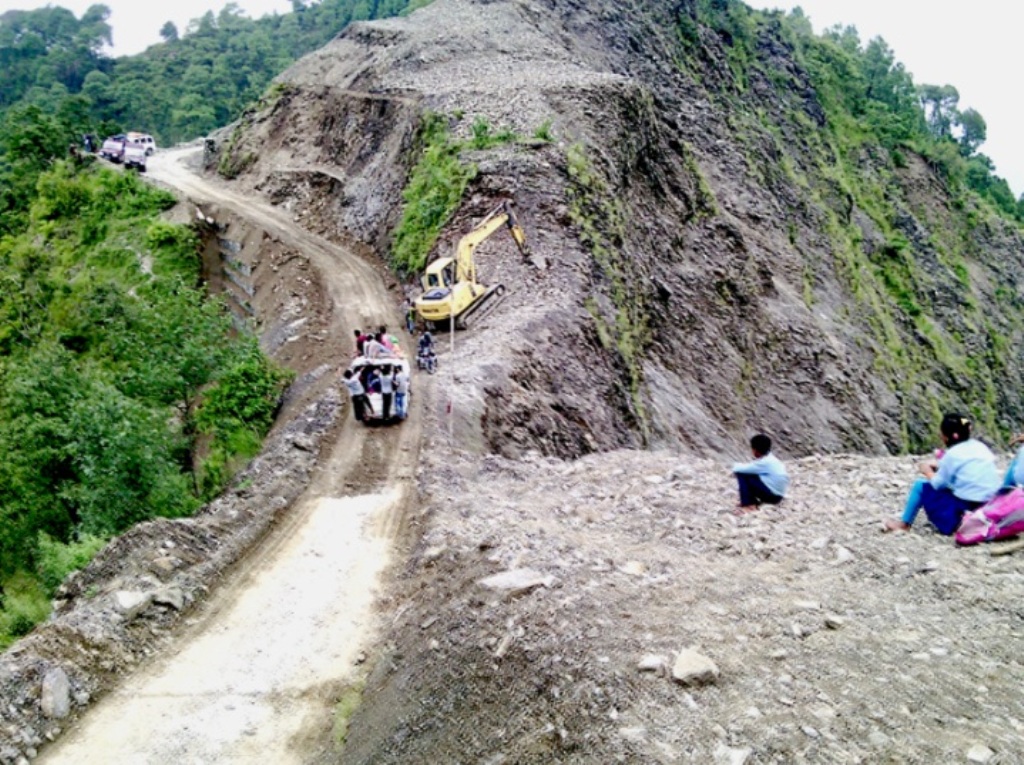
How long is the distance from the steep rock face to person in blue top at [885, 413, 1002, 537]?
8203 millimetres

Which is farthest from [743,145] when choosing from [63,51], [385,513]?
[63,51]

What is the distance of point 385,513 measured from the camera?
492 inches

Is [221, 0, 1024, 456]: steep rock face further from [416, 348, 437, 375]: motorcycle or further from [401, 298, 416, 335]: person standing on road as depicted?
[401, 298, 416, 335]: person standing on road

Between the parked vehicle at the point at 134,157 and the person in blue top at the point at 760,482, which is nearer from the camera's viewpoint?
the person in blue top at the point at 760,482

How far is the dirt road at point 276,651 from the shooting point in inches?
302

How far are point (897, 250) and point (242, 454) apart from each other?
44.1 metres

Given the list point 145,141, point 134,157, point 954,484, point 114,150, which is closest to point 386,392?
point 954,484

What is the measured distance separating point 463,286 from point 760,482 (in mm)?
11946

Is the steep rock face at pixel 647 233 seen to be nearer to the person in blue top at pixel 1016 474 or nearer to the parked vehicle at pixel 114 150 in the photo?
the parked vehicle at pixel 114 150

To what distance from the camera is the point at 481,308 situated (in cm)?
2142

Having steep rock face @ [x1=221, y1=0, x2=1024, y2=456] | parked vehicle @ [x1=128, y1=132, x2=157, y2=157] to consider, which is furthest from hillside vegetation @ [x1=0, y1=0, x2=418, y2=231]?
steep rock face @ [x1=221, y1=0, x2=1024, y2=456]

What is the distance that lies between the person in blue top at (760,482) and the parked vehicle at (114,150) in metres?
38.6

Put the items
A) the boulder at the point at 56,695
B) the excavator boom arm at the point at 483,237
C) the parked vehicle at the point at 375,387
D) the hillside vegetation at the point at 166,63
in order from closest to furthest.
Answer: the boulder at the point at 56,695 < the parked vehicle at the point at 375,387 < the excavator boom arm at the point at 483,237 < the hillside vegetation at the point at 166,63

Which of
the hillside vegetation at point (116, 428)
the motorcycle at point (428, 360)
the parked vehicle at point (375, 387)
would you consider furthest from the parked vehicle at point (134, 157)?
the parked vehicle at point (375, 387)
